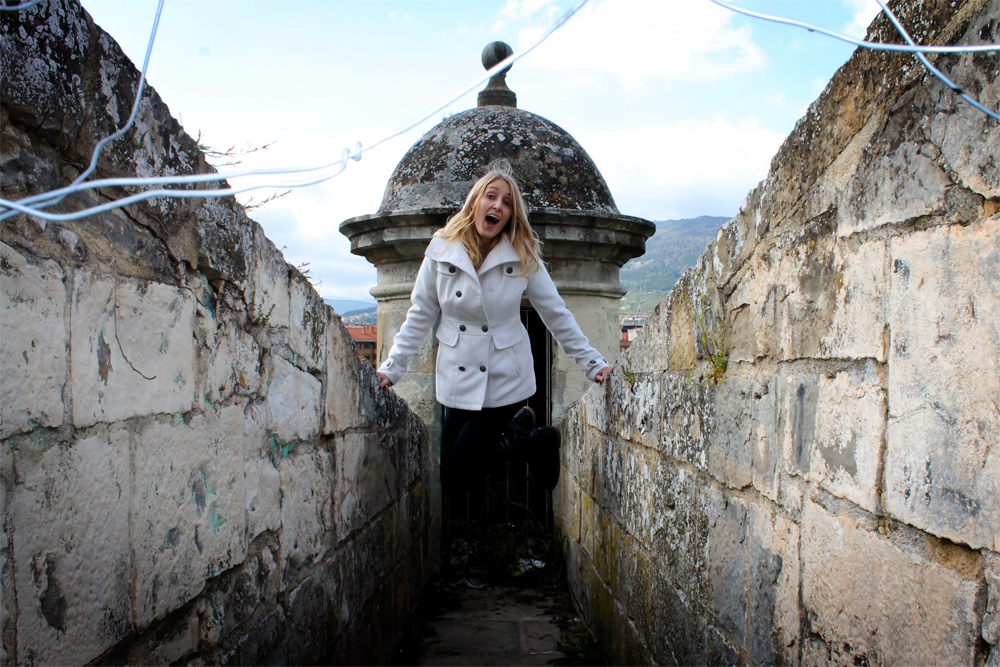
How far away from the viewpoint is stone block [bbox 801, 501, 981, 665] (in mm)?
980

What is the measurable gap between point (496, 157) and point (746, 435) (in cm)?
321

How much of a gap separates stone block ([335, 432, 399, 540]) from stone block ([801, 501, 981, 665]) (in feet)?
4.75

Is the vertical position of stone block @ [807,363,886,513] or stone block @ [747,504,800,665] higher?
stone block @ [807,363,886,513]

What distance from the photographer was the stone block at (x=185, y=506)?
4.22 feet

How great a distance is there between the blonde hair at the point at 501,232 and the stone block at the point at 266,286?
1.12 meters

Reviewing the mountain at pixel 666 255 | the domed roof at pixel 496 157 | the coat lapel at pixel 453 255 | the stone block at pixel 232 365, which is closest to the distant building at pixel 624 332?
the coat lapel at pixel 453 255

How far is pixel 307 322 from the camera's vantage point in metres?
2.01

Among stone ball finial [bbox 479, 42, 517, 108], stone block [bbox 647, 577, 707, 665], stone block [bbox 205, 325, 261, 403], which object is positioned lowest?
stone block [bbox 647, 577, 707, 665]

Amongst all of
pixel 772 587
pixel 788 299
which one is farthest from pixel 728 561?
pixel 788 299

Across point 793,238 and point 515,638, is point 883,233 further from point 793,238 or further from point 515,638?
point 515,638

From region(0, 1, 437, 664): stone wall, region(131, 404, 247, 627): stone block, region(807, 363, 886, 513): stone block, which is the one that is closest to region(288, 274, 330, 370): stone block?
region(0, 1, 437, 664): stone wall

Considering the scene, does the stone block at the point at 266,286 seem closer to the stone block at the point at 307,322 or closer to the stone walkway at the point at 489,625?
the stone block at the point at 307,322

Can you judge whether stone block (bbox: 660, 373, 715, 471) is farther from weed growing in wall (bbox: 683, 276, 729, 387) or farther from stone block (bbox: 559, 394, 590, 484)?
stone block (bbox: 559, 394, 590, 484)

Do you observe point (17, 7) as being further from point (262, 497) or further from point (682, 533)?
point (682, 533)
